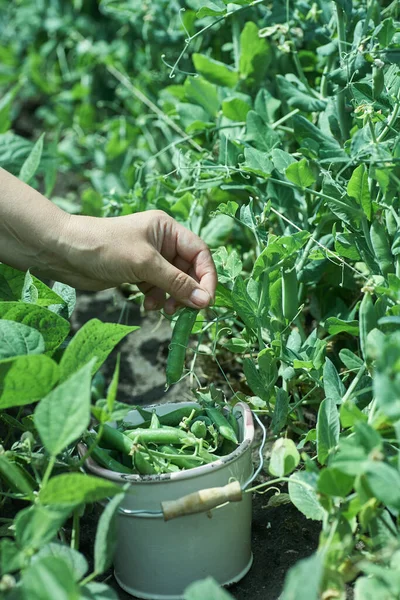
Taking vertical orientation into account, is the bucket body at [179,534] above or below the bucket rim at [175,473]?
below

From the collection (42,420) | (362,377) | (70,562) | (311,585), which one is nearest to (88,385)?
(42,420)

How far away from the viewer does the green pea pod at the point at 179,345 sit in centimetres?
139

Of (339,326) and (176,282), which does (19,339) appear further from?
(339,326)

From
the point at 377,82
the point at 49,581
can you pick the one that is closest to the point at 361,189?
the point at 377,82

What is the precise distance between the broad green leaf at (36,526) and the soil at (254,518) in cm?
34

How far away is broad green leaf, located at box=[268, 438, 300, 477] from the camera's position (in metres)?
1.11

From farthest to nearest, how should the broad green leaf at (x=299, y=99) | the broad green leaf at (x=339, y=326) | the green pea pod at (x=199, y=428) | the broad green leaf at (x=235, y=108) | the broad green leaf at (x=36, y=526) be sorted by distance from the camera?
the broad green leaf at (x=235, y=108), the broad green leaf at (x=299, y=99), the broad green leaf at (x=339, y=326), the green pea pod at (x=199, y=428), the broad green leaf at (x=36, y=526)

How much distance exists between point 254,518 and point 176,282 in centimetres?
46

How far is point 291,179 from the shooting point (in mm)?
1417

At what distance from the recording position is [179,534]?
3.96 feet

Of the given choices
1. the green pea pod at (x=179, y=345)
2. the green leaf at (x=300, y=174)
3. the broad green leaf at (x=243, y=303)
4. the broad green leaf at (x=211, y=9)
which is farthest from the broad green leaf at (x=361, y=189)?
the broad green leaf at (x=211, y=9)

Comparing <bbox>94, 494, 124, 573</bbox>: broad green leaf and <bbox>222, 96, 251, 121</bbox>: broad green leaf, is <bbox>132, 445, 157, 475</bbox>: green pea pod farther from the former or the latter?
<bbox>222, 96, 251, 121</bbox>: broad green leaf

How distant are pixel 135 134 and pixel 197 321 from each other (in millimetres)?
1174

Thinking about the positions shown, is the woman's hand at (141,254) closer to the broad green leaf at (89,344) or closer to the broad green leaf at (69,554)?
the broad green leaf at (89,344)
